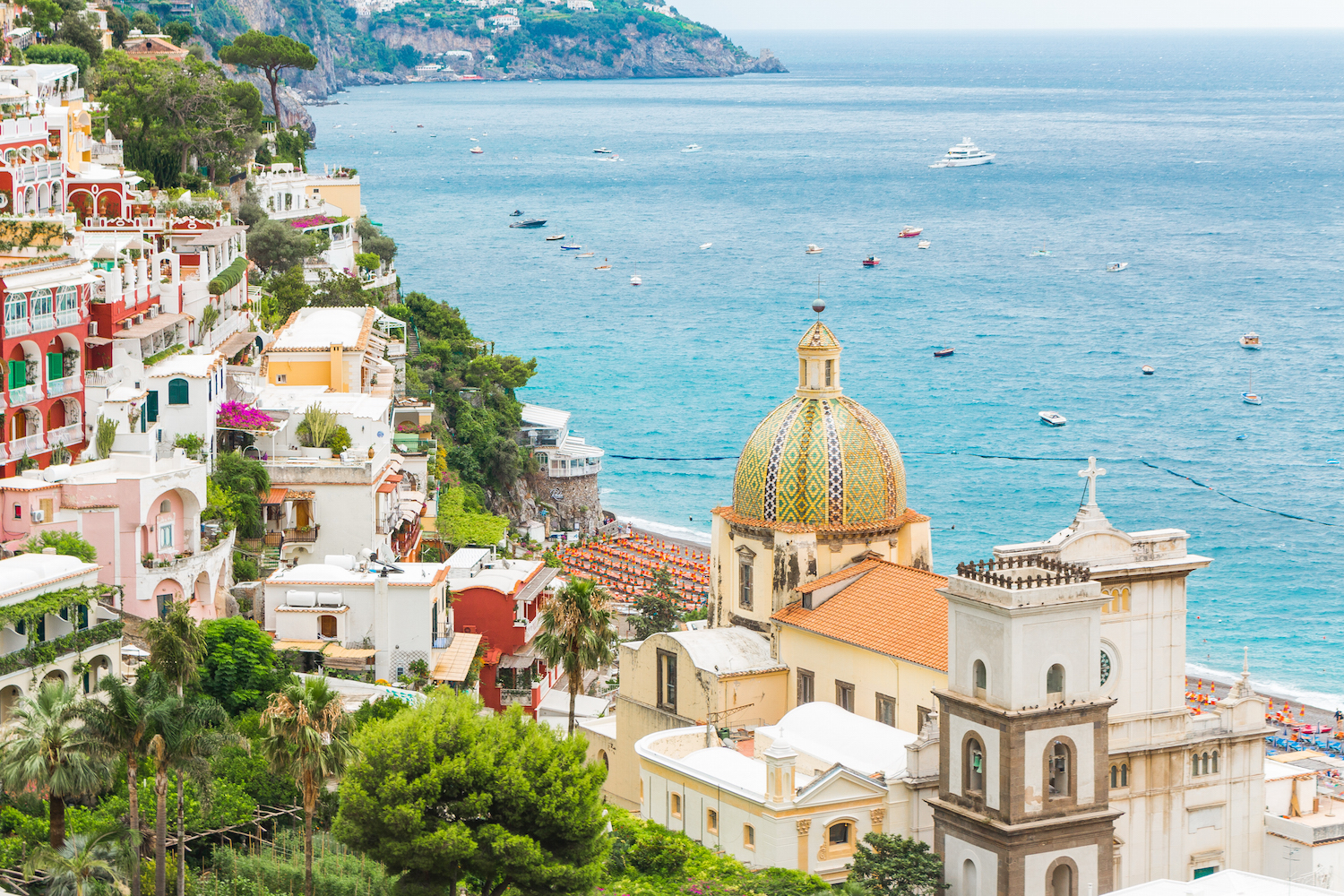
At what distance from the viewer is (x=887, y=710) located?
1780 inches

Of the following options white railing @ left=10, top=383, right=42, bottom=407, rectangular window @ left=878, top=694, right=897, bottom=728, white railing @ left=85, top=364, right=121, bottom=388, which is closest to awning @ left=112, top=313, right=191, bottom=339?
white railing @ left=85, top=364, right=121, bottom=388

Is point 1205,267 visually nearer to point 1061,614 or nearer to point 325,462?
point 325,462

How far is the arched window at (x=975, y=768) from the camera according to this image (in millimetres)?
38500

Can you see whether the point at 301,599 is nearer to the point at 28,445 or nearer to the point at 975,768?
the point at 28,445

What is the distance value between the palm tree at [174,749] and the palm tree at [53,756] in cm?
122

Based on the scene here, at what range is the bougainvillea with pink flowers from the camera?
202ft

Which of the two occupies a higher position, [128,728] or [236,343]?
[236,343]

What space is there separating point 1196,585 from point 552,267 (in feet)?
366

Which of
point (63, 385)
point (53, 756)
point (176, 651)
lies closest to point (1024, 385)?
point (63, 385)

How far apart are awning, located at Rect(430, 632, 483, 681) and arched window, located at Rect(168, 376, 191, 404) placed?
10627mm

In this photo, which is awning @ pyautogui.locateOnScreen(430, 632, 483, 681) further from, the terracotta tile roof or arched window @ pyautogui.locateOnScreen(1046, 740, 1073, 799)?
arched window @ pyautogui.locateOnScreen(1046, 740, 1073, 799)

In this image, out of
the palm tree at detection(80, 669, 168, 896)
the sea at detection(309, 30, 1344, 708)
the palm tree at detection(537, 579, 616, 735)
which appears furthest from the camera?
the sea at detection(309, 30, 1344, 708)

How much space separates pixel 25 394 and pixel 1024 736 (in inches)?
1275

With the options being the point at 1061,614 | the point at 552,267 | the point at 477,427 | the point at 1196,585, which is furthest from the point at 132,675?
the point at 552,267
